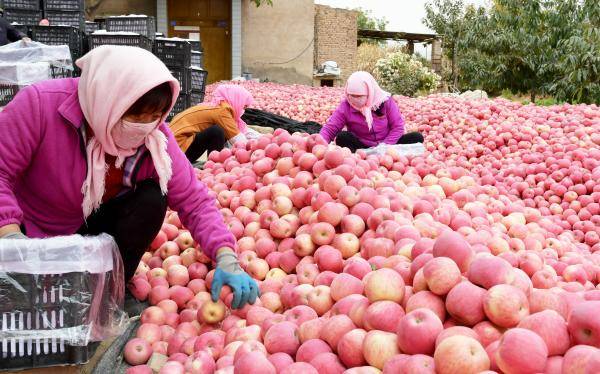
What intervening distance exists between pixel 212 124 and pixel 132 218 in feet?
10.1

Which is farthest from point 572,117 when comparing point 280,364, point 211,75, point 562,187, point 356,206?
point 211,75

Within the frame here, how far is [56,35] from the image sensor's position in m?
7.02

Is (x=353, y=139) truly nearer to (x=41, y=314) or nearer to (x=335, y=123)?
(x=335, y=123)

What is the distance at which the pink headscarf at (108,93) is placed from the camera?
73.2 inches

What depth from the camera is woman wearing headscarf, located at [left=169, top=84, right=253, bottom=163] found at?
493cm

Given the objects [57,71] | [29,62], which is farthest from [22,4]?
[29,62]

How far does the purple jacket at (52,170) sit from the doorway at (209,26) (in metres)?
14.2

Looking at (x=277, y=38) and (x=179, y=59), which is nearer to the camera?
(x=179, y=59)

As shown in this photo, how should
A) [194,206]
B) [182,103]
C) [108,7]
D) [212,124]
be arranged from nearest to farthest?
[194,206] → [212,124] → [182,103] → [108,7]

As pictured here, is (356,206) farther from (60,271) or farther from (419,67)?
(419,67)

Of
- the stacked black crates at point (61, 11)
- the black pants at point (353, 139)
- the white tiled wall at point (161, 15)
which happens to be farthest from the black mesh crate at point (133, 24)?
the white tiled wall at point (161, 15)

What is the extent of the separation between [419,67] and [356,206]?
1644cm

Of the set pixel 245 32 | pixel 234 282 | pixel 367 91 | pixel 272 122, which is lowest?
pixel 272 122

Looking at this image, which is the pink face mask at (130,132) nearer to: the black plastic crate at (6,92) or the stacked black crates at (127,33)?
the black plastic crate at (6,92)
